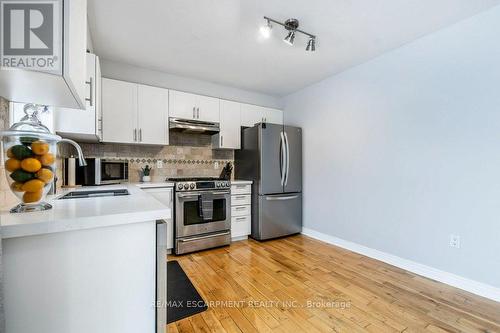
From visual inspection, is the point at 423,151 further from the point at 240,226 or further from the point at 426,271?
the point at 240,226

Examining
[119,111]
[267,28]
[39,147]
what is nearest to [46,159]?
[39,147]

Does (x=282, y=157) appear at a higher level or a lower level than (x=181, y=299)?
higher

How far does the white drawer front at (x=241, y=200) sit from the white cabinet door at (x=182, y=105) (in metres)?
1.33

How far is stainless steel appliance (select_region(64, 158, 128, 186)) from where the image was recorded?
2.46 m

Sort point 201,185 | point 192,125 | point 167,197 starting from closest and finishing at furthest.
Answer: point 167,197, point 201,185, point 192,125

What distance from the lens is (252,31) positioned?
7.23ft

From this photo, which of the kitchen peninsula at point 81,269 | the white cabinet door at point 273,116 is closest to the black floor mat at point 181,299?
the kitchen peninsula at point 81,269

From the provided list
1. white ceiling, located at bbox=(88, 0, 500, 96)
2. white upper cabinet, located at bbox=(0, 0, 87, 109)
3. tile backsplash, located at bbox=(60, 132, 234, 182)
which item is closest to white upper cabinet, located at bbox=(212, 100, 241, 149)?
tile backsplash, located at bbox=(60, 132, 234, 182)

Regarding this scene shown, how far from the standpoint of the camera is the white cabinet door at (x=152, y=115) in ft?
9.48

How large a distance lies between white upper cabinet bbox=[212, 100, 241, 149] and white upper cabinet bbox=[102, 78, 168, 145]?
81cm

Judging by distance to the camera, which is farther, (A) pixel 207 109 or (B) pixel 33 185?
(A) pixel 207 109

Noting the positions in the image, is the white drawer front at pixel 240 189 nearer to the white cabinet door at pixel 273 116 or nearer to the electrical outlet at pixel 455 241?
the white cabinet door at pixel 273 116

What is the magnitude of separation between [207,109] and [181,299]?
2471 mm

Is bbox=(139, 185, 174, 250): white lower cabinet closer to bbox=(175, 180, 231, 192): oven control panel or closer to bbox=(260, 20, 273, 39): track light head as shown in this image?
bbox=(175, 180, 231, 192): oven control panel
